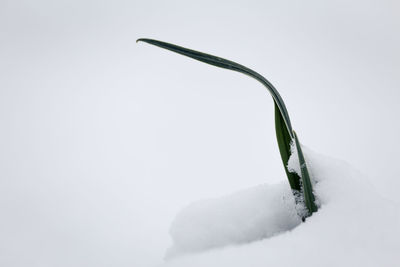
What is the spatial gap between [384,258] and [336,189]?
2.8 inches

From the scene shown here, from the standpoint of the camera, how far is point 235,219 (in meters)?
0.30

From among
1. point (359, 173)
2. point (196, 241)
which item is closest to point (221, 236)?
point (196, 241)

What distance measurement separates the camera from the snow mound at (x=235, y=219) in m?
0.30

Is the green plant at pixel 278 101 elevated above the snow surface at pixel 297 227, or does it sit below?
above

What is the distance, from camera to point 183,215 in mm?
321

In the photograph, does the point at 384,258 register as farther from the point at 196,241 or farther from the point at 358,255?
the point at 196,241

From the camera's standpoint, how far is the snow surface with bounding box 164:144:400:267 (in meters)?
0.22

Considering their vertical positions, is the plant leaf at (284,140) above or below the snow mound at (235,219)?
above

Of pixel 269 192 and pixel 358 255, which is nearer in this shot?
pixel 358 255

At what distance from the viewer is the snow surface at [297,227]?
8.5 inches

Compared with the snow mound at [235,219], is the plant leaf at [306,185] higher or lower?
higher

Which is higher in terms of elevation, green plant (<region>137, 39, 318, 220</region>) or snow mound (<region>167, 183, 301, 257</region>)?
green plant (<region>137, 39, 318, 220</region>)

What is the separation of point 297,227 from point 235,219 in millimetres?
63

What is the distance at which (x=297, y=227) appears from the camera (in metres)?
0.25
